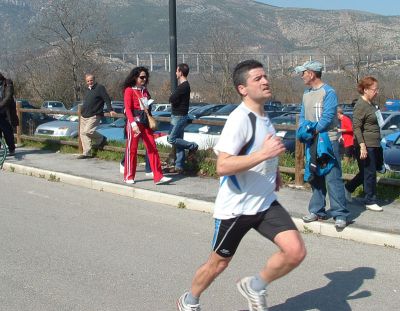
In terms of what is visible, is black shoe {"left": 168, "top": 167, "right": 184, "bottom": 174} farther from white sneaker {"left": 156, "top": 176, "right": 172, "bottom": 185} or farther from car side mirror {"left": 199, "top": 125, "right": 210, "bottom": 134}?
car side mirror {"left": 199, "top": 125, "right": 210, "bottom": 134}

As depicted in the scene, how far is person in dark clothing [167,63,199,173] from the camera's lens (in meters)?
10.7

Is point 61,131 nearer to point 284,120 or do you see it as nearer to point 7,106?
point 7,106

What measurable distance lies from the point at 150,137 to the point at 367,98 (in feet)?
12.8

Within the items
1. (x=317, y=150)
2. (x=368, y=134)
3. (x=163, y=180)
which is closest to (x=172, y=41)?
(x=163, y=180)

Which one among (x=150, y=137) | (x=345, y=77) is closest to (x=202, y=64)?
(x=345, y=77)

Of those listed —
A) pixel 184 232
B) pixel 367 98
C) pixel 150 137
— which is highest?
pixel 367 98

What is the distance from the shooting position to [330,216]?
8.01 meters

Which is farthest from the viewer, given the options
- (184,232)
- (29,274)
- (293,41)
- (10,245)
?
(293,41)

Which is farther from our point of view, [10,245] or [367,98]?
[367,98]

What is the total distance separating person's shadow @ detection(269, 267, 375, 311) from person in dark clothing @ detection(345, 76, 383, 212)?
2205 mm

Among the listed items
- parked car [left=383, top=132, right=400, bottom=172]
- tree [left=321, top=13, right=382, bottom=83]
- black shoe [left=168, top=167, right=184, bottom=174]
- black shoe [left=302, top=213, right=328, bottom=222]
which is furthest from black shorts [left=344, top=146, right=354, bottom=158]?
tree [left=321, top=13, right=382, bottom=83]

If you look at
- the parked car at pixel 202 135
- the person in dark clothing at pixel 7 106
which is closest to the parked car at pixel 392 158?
the parked car at pixel 202 135

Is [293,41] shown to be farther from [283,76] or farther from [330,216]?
[330,216]

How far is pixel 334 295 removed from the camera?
5.59 meters
